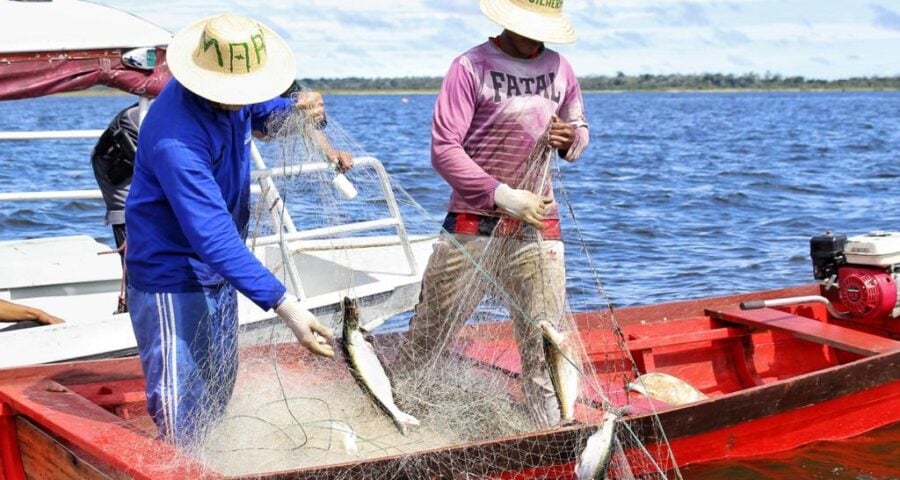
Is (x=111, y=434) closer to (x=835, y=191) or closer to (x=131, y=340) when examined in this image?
(x=131, y=340)

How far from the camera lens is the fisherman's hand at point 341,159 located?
5.05 metres

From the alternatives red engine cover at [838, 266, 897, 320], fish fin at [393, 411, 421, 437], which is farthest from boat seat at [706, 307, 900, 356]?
fish fin at [393, 411, 421, 437]

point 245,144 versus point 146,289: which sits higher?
point 245,144

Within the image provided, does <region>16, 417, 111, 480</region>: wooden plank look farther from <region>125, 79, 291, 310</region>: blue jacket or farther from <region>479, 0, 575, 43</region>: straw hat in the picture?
<region>479, 0, 575, 43</region>: straw hat

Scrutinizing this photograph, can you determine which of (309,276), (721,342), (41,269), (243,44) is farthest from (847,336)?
(41,269)

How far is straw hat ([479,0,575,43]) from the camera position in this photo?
5.01 metres

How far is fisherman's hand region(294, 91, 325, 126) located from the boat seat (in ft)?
11.3

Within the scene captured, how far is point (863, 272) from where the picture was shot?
23.2 ft

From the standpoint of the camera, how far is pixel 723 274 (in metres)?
13.1

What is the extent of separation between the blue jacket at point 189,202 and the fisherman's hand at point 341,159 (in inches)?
19.7

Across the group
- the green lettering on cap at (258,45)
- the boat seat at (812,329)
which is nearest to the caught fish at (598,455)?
the green lettering on cap at (258,45)

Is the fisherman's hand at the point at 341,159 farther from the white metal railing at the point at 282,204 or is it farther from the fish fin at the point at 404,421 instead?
the fish fin at the point at 404,421

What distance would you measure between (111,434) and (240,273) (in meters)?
1.03

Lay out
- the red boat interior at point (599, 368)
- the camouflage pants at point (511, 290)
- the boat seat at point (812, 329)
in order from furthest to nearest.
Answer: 1. the boat seat at point (812, 329)
2. the camouflage pants at point (511, 290)
3. the red boat interior at point (599, 368)
